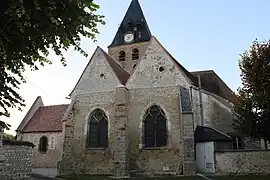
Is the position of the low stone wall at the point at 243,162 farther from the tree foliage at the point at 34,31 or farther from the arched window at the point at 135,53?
the arched window at the point at 135,53

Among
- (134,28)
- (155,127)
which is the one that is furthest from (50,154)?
(134,28)

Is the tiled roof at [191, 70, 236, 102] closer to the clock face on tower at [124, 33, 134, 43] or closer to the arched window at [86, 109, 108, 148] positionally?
the clock face on tower at [124, 33, 134, 43]

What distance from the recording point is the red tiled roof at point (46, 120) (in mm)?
27969

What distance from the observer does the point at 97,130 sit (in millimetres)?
20547

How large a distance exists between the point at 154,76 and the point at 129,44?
11.8m

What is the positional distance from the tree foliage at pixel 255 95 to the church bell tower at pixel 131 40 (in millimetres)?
13086

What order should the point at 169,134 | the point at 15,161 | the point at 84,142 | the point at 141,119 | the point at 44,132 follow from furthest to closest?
1. the point at 44,132
2. the point at 84,142
3. the point at 141,119
4. the point at 169,134
5. the point at 15,161

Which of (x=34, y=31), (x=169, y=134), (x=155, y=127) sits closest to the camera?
(x=34, y=31)

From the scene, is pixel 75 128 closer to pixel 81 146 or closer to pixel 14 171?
pixel 81 146

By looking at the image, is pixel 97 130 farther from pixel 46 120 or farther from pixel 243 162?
pixel 46 120

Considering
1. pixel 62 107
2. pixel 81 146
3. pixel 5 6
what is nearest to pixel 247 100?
pixel 81 146

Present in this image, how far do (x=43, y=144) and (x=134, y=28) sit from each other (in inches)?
588

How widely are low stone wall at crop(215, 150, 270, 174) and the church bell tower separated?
556 inches

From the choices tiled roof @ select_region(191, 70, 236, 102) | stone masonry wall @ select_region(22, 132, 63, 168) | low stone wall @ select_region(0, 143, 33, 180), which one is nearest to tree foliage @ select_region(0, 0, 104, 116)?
low stone wall @ select_region(0, 143, 33, 180)
